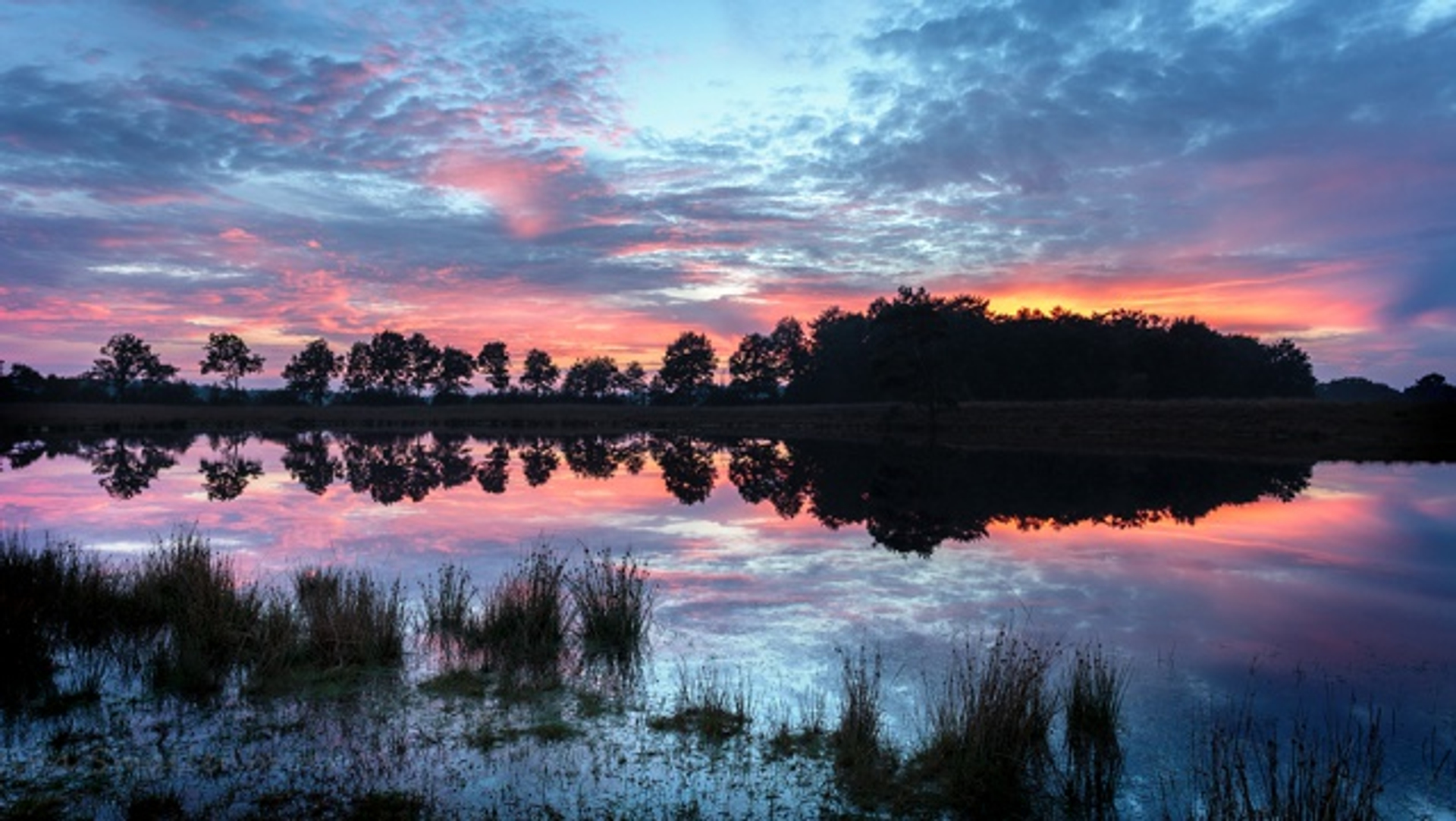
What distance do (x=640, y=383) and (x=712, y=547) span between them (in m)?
171

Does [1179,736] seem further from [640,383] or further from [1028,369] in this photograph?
[640,383]

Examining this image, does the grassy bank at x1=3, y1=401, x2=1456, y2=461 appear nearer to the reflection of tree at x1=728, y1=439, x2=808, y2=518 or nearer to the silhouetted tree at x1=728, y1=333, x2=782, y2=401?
the reflection of tree at x1=728, y1=439, x2=808, y2=518

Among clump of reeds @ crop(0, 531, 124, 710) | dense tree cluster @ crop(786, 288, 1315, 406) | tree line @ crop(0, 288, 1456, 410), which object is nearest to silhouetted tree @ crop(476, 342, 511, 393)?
tree line @ crop(0, 288, 1456, 410)

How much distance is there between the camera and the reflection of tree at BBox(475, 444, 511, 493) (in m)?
35.4

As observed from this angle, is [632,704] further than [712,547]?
No

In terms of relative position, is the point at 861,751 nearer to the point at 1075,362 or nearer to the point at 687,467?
the point at 687,467

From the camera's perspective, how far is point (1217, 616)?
14617 millimetres

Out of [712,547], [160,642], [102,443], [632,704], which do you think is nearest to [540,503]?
[712,547]

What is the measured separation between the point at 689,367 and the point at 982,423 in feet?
310

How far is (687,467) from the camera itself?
1815 inches

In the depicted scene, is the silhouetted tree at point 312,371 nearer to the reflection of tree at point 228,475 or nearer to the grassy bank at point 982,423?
the grassy bank at point 982,423

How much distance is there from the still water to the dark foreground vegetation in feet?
1.85

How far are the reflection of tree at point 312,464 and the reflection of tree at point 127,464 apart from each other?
19.9 ft

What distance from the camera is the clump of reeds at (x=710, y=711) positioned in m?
8.82
